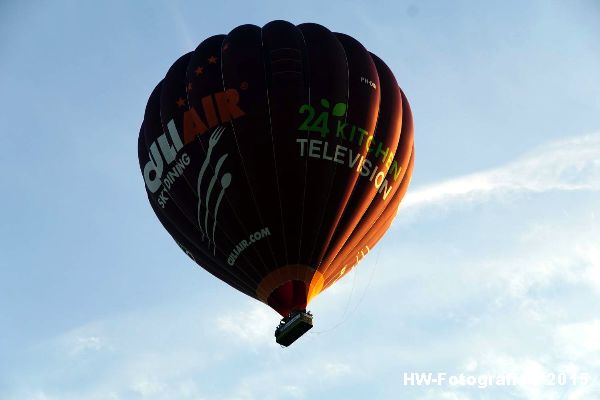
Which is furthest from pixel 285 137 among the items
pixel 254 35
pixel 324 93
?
pixel 254 35

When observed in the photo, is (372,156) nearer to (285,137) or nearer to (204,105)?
(285,137)

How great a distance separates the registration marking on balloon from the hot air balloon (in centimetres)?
3

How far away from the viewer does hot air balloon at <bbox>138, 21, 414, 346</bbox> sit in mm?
21656

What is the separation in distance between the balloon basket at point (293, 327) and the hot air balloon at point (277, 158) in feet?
0.10

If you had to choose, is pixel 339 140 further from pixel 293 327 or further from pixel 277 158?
pixel 293 327

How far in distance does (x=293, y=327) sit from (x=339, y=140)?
4.43 meters

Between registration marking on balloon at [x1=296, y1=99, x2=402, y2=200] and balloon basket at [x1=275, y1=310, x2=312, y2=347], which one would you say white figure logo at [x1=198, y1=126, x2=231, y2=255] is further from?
balloon basket at [x1=275, y1=310, x2=312, y2=347]

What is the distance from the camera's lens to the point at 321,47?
75.5 feet

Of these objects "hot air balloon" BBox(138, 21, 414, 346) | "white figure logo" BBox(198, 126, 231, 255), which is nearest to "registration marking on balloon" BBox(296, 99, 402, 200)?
"hot air balloon" BBox(138, 21, 414, 346)

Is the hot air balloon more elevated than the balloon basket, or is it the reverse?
the hot air balloon

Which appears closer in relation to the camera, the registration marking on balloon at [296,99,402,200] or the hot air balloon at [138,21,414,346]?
the hot air balloon at [138,21,414,346]

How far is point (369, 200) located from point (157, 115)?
5.63 meters

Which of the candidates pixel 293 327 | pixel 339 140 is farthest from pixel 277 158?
pixel 293 327

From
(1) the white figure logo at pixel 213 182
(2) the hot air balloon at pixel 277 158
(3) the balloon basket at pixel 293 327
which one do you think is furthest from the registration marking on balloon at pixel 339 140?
(3) the balloon basket at pixel 293 327
